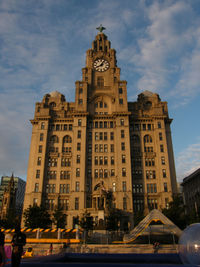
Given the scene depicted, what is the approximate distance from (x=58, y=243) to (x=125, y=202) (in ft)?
123

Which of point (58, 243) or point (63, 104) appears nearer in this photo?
point (58, 243)

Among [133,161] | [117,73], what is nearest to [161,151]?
[133,161]

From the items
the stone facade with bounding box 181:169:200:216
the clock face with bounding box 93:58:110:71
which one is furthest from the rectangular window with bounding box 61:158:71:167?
the stone facade with bounding box 181:169:200:216

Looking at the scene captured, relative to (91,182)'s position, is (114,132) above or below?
above

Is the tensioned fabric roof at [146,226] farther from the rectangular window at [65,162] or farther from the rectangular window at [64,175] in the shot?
Answer: the rectangular window at [65,162]

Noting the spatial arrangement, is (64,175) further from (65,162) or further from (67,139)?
(67,139)

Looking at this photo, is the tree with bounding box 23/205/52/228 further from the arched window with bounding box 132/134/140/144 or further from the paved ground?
the arched window with bounding box 132/134/140/144

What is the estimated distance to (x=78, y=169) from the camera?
7750 centimetres

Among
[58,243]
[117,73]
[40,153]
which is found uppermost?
[117,73]

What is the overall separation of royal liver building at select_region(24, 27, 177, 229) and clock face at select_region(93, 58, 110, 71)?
302 centimetres

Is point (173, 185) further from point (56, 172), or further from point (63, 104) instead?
→ point (63, 104)

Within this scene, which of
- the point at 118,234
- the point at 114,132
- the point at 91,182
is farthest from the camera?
the point at 114,132

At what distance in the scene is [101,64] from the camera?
97500 mm

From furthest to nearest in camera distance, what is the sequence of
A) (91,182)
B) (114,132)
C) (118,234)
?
(114,132)
(91,182)
(118,234)
